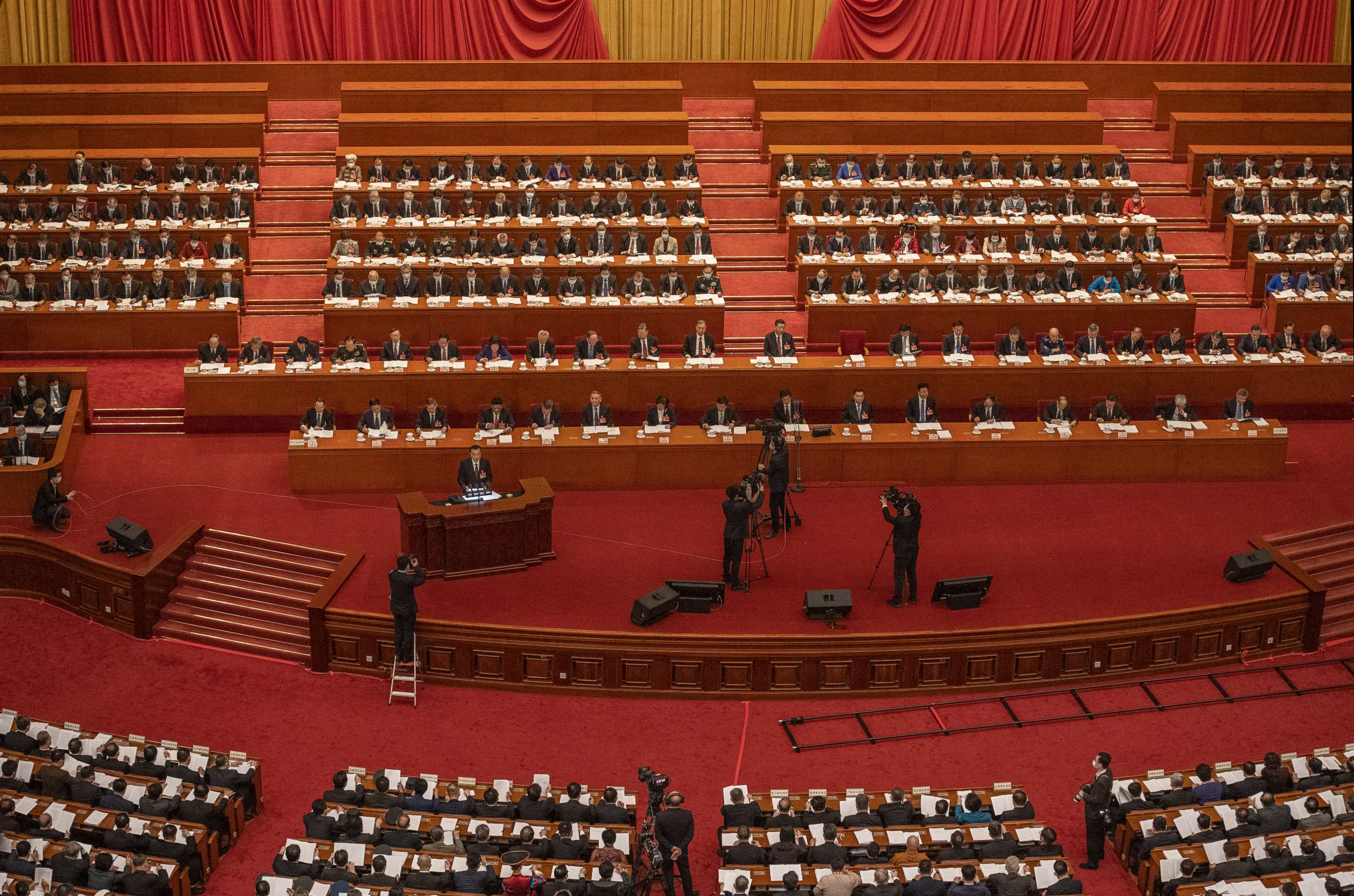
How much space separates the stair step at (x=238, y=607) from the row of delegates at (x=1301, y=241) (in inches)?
486

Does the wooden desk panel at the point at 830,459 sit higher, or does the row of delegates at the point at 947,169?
the row of delegates at the point at 947,169

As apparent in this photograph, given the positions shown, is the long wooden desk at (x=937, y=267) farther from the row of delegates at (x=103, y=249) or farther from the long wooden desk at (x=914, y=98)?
the row of delegates at (x=103, y=249)

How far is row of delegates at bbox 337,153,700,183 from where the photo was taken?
19484 mm

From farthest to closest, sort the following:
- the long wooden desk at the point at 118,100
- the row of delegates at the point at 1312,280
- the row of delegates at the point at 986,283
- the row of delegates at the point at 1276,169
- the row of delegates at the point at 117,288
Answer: the long wooden desk at the point at 118,100
the row of delegates at the point at 1276,169
the row of delegates at the point at 1312,280
the row of delegates at the point at 986,283
the row of delegates at the point at 117,288

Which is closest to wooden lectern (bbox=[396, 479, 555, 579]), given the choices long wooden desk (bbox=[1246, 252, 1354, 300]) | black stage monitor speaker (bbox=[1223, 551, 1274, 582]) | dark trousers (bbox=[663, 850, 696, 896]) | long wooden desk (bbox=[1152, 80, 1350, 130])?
dark trousers (bbox=[663, 850, 696, 896])

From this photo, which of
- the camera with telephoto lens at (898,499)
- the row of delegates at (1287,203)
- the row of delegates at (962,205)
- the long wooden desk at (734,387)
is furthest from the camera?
the row of delegates at (1287,203)

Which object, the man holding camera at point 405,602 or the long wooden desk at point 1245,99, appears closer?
the man holding camera at point 405,602

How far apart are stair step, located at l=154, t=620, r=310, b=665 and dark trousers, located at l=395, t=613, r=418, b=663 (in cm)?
96

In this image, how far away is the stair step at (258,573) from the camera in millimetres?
13688

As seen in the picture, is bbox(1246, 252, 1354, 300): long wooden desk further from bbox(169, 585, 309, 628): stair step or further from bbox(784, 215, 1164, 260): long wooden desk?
bbox(169, 585, 309, 628): stair step

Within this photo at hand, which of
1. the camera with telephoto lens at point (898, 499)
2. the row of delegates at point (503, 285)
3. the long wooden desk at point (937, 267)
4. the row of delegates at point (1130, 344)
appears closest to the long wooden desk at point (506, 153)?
the row of delegates at point (503, 285)

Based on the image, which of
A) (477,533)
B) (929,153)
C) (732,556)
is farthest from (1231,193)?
(477,533)

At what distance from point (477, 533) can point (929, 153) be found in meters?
9.38

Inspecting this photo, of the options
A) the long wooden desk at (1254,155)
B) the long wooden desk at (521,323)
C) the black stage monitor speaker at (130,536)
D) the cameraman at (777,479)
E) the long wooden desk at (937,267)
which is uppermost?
the long wooden desk at (1254,155)
